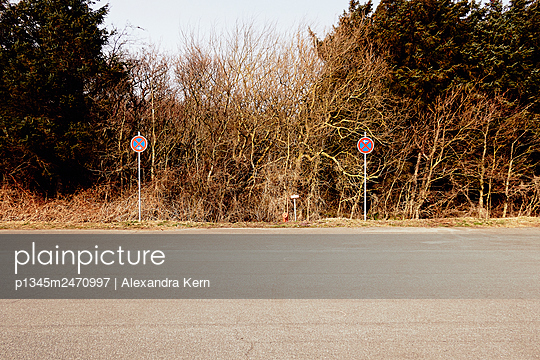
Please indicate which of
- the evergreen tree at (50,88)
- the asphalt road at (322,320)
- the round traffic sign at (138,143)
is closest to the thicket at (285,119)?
the evergreen tree at (50,88)

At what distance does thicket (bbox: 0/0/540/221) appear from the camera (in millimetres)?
18375

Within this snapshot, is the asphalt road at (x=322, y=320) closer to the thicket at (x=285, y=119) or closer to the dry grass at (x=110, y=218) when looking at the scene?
the dry grass at (x=110, y=218)

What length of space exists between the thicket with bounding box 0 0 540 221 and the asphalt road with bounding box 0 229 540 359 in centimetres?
1093

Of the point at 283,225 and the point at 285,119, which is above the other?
the point at 285,119

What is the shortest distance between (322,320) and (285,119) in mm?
15351

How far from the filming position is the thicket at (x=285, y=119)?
60.3ft

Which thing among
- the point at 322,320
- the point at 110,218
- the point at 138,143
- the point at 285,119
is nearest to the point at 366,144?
the point at 285,119

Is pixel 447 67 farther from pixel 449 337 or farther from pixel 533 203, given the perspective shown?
pixel 449 337

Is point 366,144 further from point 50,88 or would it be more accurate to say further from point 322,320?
point 50,88

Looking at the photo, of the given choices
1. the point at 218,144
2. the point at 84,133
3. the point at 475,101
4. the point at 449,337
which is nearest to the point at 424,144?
the point at 475,101

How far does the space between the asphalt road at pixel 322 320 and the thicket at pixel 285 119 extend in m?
10.9

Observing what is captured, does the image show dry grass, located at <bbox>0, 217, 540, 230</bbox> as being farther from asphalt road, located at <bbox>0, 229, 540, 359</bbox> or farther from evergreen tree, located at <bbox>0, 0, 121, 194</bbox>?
asphalt road, located at <bbox>0, 229, 540, 359</bbox>

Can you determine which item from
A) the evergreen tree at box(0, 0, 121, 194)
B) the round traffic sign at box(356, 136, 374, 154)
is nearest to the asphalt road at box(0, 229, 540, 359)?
the round traffic sign at box(356, 136, 374, 154)

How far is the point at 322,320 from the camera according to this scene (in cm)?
499
